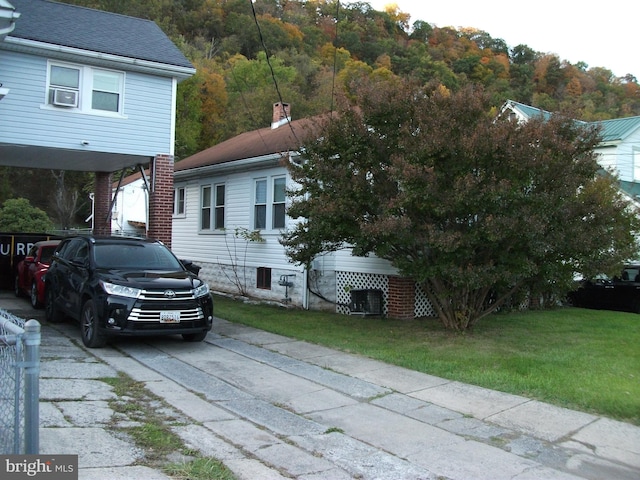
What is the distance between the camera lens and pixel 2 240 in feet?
52.9

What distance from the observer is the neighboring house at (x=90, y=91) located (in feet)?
43.7

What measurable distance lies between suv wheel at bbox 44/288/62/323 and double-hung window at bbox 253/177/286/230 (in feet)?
21.3

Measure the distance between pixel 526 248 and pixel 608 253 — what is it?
1.85m

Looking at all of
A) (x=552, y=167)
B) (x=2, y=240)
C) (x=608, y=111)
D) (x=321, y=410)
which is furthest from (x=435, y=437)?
(x=608, y=111)

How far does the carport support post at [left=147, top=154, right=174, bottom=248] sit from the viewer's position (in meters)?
15.0

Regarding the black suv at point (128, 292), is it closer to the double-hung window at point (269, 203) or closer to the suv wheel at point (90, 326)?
the suv wheel at point (90, 326)

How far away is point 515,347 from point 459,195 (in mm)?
2935

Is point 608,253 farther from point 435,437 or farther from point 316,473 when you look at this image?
point 316,473

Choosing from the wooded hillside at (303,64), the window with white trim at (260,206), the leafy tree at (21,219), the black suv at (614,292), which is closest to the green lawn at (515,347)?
the black suv at (614,292)

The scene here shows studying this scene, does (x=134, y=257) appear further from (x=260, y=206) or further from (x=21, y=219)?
(x=21, y=219)

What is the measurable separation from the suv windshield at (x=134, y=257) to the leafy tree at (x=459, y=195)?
2691 millimetres

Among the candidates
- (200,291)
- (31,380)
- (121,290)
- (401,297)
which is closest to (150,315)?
(121,290)

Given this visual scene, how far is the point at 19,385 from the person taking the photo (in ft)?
12.6

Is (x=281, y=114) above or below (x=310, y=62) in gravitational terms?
below
